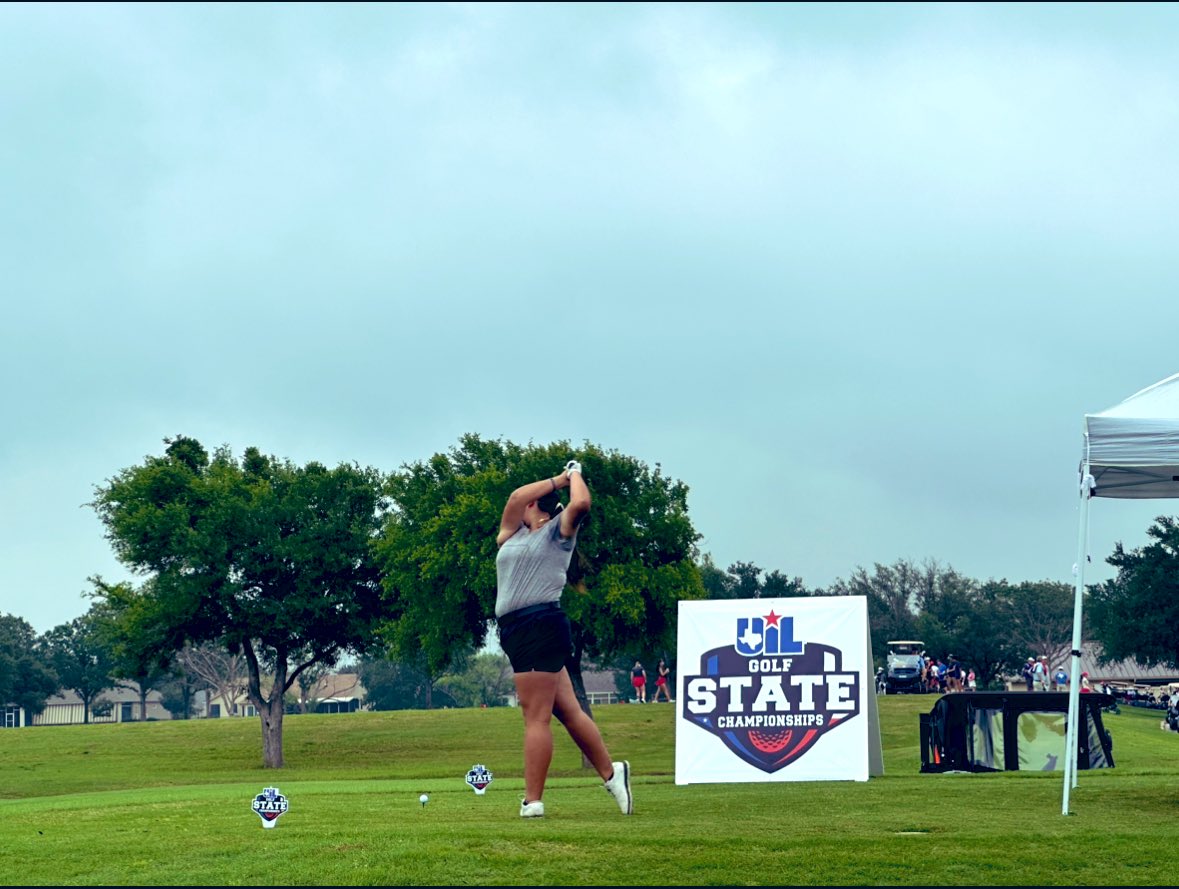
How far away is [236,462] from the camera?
5806 cm

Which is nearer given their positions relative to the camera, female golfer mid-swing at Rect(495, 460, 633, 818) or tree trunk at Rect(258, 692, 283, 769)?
female golfer mid-swing at Rect(495, 460, 633, 818)

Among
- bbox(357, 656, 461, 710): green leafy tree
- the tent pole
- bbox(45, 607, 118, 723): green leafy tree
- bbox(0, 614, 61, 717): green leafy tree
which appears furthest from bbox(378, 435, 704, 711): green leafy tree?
bbox(357, 656, 461, 710): green leafy tree

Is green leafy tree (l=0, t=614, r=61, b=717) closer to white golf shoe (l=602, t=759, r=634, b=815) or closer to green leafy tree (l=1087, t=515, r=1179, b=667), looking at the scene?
green leafy tree (l=1087, t=515, r=1179, b=667)

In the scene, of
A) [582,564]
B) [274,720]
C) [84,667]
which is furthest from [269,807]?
[84,667]

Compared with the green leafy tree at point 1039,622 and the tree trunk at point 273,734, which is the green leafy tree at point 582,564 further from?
the green leafy tree at point 1039,622

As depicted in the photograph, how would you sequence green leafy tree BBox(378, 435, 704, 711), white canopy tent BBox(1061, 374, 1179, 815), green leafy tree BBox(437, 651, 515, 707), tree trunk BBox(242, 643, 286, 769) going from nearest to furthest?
white canopy tent BBox(1061, 374, 1179, 815) < green leafy tree BBox(378, 435, 704, 711) < tree trunk BBox(242, 643, 286, 769) < green leafy tree BBox(437, 651, 515, 707)

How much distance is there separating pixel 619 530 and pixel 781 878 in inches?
1698

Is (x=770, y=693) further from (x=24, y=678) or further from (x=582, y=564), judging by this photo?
(x=24, y=678)

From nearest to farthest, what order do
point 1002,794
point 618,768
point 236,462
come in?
point 618,768 → point 1002,794 → point 236,462

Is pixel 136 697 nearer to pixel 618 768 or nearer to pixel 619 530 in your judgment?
pixel 619 530

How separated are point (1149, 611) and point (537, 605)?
6571 centimetres

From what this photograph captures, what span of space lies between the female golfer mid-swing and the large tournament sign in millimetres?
7178

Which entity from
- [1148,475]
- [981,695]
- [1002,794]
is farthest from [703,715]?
[981,695]

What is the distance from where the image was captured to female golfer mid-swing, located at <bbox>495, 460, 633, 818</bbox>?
10.4m
